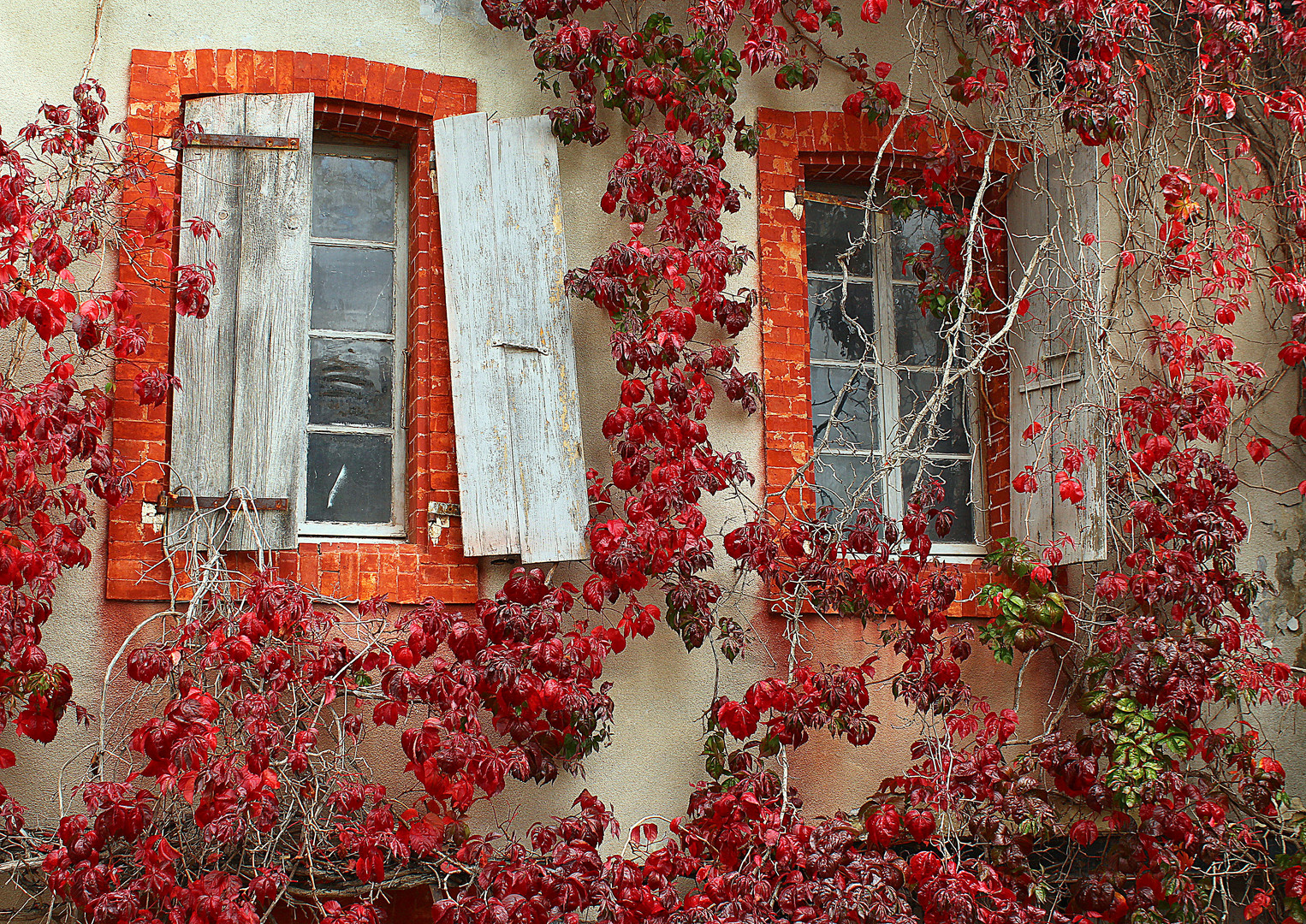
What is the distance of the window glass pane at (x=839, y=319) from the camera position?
498 centimetres

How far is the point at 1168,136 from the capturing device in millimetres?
5031

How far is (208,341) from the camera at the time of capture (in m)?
4.09

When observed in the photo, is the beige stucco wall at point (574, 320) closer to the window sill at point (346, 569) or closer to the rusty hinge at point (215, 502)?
the window sill at point (346, 569)

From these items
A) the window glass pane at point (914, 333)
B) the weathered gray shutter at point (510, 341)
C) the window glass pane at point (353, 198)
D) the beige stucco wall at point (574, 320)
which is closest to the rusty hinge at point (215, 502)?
the beige stucco wall at point (574, 320)

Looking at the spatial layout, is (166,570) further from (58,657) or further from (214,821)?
(214,821)

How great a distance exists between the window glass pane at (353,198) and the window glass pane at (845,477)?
1.95 metres

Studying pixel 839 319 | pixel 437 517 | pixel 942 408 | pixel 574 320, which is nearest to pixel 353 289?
pixel 574 320

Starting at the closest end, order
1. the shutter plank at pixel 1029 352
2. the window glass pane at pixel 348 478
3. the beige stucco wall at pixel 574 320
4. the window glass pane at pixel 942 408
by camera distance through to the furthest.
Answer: the beige stucco wall at pixel 574 320 → the window glass pane at pixel 348 478 → the shutter plank at pixel 1029 352 → the window glass pane at pixel 942 408

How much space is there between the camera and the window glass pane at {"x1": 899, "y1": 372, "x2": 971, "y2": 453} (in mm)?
4996

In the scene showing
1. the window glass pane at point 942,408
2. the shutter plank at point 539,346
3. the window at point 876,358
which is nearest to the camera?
the shutter plank at point 539,346

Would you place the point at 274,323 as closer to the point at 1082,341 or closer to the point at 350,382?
the point at 350,382

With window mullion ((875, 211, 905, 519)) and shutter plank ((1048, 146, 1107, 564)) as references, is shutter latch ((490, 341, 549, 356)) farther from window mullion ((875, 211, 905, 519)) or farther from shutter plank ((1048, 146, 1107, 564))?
shutter plank ((1048, 146, 1107, 564))

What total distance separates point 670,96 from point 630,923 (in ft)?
9.65

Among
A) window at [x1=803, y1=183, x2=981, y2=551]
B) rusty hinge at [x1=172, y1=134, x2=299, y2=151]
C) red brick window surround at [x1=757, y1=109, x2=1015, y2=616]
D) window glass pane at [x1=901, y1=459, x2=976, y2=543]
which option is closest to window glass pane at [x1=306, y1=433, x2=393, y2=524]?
rusty hinge at [x1=172, y1=134, x2=299, y2=151]
